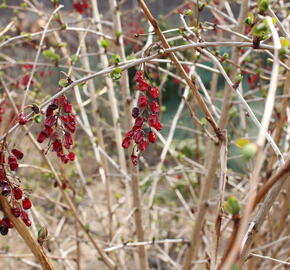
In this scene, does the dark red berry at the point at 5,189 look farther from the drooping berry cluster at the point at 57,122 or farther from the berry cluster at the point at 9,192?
the drooping berry cluster at the point at 57,122

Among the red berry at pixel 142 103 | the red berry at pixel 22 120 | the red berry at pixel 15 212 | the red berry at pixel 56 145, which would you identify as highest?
the red berry at pixel 22 120

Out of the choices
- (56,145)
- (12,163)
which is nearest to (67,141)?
(56,145)

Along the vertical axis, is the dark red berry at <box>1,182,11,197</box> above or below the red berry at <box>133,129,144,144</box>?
below

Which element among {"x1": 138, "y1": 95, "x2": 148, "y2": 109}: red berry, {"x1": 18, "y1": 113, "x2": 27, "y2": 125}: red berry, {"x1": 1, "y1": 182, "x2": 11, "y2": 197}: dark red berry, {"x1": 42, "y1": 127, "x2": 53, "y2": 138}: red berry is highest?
{"x1": 18, "y1": 113, "x2": 27, "y2": 125}: red berry

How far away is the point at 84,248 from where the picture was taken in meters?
3.53

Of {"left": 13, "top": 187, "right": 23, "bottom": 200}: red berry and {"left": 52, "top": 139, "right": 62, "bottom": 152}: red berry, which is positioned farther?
{"left": 52, "top": 139, "right": 62, "bottom": 152}: red berry

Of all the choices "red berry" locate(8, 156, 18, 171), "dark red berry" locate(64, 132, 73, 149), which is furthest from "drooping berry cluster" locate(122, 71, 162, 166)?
"red berry" locate(8, 156, 18, 171)

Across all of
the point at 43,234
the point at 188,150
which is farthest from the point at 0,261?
the point at 43,234

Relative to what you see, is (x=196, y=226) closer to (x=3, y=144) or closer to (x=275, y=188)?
(x=275, y=188)

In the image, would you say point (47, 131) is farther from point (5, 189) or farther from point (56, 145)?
point (5, 189)

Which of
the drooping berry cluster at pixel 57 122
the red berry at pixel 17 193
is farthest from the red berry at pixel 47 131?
the red berry at pixel 17 193

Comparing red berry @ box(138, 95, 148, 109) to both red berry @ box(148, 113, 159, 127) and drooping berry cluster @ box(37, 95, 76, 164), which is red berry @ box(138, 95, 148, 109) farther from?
drooping berry cluster @ box(37, 95, 76, 164)

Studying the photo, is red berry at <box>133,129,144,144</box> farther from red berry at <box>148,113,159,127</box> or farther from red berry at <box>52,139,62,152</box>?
red berry at <box>52,139,62,152</box>

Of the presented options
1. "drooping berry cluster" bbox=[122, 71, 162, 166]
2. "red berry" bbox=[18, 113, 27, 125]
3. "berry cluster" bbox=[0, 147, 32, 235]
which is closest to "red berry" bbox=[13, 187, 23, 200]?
"berry cluster" bbox=[0, 147, 32, 235]
